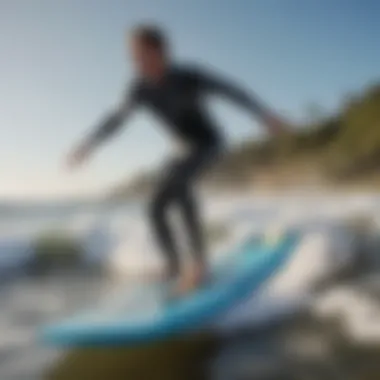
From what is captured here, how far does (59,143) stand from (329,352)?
0.55 metres

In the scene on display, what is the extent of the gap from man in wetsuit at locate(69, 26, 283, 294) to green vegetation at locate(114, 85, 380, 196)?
0.11 ft

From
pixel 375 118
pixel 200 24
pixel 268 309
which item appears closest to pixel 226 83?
pixel 200 24

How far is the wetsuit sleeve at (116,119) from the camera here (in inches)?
51.7

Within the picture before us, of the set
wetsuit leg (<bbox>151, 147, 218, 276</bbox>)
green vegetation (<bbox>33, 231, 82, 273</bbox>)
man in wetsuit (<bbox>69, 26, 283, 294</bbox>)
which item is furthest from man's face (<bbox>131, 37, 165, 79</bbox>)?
green vegetation (<bbox>33, 231, 82, 273</bbox>)

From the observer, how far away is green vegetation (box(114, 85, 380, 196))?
4.26 feet

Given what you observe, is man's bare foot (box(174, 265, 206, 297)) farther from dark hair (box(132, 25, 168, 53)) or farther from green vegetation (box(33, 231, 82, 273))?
dark hair (box(132, 25, 168, 53))

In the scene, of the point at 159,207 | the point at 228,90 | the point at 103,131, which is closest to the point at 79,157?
the point at 103,131

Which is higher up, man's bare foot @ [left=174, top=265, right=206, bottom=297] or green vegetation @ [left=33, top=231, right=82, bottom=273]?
green vegetation @ [left=33, top=231, right=82, bottom=273]

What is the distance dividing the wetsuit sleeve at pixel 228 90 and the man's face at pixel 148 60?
0.19 ft

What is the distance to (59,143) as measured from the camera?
133 cm

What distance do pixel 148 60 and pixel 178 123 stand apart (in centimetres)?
12

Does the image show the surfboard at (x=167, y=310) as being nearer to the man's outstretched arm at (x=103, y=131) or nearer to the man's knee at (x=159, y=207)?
the man's knee at (x=159, y=207)

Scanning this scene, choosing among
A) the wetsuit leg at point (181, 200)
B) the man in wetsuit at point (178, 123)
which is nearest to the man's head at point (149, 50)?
the man in wetsuit at point (178, 123)

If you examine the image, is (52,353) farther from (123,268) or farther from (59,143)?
(59,143)
